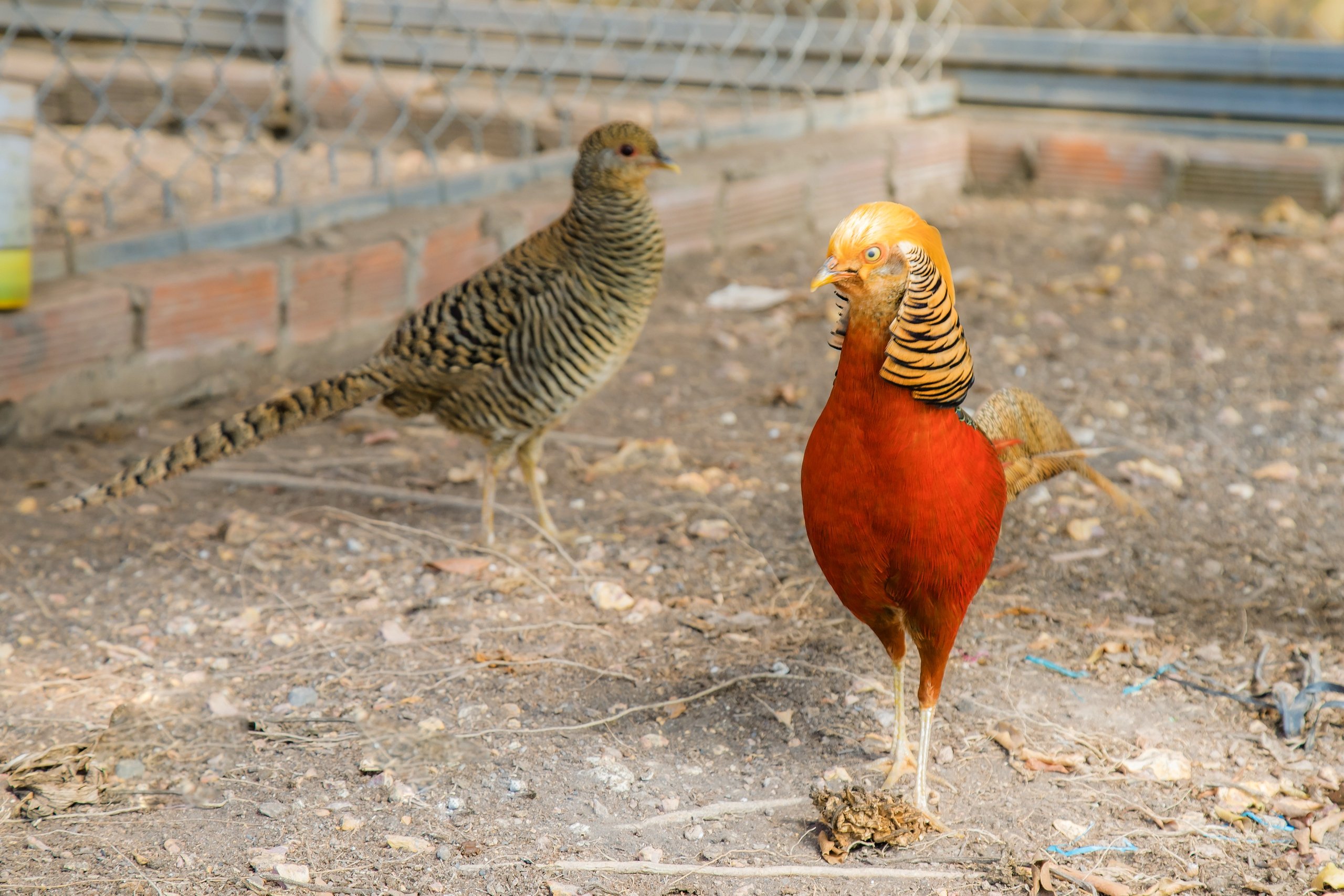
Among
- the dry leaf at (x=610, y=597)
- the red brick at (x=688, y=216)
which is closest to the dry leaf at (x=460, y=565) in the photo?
the dry leaf at (x=610, y=597)

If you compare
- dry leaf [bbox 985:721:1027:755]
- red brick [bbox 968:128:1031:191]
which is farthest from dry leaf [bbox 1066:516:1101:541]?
red brick [bbox 968:128:1031:191]

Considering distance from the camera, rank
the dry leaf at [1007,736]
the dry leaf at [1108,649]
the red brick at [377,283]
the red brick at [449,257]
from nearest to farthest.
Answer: the dry leaf at [1007,736] → the dry leaf at [1108,649] → the red brick at [377,283] → the red brick at [449,257]

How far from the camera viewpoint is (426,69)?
5254 millimetres

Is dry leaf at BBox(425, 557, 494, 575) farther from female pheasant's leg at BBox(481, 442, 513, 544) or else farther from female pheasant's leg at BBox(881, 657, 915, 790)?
female pheasant's leg at BBox(881, 657, 915, 790)

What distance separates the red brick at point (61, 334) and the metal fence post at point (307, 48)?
2.16m

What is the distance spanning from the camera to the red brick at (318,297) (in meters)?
3.98

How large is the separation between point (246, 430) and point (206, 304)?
3.28ft

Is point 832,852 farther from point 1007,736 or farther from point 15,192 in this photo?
point 15,192

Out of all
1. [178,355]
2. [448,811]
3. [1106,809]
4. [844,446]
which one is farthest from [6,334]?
[1106,809]

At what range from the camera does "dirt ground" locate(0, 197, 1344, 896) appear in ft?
6.91

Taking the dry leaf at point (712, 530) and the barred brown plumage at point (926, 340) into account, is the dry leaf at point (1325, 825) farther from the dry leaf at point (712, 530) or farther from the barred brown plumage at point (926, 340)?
the dry leaf at point (712, 530)

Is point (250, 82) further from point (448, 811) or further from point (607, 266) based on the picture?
point (448, 811)

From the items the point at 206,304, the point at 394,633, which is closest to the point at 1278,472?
the point at 394,633

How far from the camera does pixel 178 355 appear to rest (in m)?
3.78
